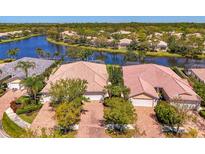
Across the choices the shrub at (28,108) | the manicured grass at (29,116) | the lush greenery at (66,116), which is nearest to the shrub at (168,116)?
the lush greenery at (66,116)

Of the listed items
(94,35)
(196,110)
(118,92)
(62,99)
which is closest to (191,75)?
(196,110)

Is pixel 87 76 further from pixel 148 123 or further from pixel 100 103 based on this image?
pixel 148 123

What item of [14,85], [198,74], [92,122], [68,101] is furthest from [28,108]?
[198,74]

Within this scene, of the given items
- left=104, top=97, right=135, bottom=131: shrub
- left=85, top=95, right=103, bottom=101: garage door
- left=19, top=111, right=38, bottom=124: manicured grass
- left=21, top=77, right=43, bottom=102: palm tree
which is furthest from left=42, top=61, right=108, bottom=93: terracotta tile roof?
left=104, top=97, right=135, bottom=131: shrub

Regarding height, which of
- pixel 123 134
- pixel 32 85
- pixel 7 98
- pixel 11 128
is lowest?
pixel 11 128

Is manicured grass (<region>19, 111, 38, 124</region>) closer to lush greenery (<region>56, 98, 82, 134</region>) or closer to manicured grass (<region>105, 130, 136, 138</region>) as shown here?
lush greenery (<region>56, 98, 82, 134</region>)

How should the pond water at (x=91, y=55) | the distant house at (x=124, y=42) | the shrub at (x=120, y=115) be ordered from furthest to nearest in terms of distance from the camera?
the distant house at (x=124, y=42), the pond water at (x=91, y=55), the shrub at (x=120, y=115)

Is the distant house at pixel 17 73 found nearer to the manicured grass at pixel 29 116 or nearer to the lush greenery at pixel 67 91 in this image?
the manicured grass at pixel 29 116
